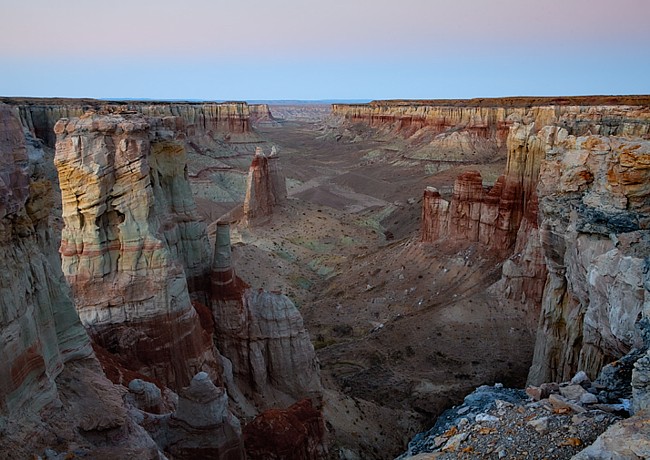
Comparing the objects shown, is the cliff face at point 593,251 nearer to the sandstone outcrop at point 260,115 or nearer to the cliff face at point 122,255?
the cliff face at point 122,255

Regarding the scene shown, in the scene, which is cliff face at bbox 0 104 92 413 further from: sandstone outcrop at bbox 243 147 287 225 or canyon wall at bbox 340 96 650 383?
sandstone outcrop at bbox 243 147 287 225

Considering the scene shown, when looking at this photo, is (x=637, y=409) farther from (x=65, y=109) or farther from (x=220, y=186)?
(x=65, y=109)

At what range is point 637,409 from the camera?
918 centimetres

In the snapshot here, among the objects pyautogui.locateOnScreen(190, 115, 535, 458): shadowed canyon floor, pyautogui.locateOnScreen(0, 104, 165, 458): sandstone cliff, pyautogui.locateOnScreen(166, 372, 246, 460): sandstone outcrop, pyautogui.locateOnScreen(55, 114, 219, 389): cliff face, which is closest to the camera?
pyautogui.locateOnScreen(0, 104, 165, 458): sandstone cliff

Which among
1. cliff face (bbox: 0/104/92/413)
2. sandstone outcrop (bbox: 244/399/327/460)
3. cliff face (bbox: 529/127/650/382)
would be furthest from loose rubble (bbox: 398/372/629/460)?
cliff face (bbox: 0/104/92/413)

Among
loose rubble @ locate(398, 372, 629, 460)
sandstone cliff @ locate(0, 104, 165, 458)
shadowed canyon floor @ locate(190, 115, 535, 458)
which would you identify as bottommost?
shadowed canyon floor @ locate(190, 115, 535, 458)

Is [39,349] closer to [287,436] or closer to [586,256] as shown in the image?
[287,436]

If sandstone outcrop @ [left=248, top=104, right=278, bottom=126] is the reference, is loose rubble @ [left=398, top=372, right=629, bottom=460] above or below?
below

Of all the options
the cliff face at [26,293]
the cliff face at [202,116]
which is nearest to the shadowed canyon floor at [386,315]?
the cliff face at [26,293]

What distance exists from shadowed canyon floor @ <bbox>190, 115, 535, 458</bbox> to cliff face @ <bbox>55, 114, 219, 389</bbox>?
5794 mm

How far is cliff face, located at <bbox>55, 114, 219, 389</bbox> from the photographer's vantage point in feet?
46.8

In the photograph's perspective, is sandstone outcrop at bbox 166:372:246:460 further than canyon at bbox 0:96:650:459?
Yes

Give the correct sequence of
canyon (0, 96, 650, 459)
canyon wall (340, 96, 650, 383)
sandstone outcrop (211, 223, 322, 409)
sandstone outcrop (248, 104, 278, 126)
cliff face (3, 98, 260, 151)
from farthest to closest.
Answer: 1. sandstone outcrop (248, 104, 278, 126)
2. cliff face (3, 98, 260, 151)
3. sandstone outcrop (211, 223, 322, 409)
4. canyon wall (340, 96, 650, 383)
5. canyon (0, 96, 650, 459)

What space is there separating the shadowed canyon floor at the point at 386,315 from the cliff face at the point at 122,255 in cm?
579
